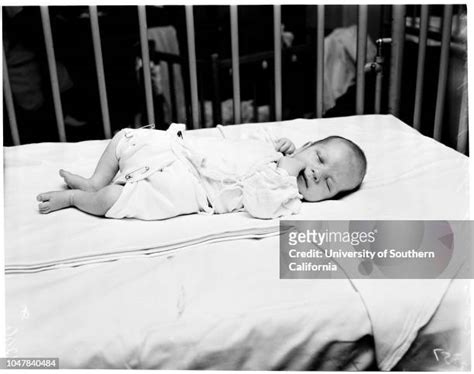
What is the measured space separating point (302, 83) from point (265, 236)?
47.3 inches

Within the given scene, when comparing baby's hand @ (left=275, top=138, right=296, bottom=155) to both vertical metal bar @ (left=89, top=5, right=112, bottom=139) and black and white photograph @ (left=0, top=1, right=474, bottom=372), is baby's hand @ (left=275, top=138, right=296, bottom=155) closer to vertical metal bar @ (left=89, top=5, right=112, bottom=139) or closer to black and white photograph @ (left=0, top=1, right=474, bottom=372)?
black and white photograph @ (left=0, top=1, right=474, bottom=372)

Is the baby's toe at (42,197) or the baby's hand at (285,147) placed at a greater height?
the baby's hand at (285,147)

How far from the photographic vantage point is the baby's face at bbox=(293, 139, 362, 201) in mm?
807

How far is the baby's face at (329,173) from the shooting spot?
0.81 metres

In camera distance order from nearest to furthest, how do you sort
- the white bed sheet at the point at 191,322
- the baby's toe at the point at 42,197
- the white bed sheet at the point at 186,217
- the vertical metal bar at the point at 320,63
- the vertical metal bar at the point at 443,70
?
the white bed sheet at the point at 191,322 → the white bed sheet at the point at 186,217 → the baby's toe at the point at 42,197 → the vertical metal bar at the point at 443,70 → the vertical metal bar at the point at 320,63

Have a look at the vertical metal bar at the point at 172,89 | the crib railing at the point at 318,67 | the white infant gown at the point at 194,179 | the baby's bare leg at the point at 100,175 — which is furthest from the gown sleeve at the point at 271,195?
the vertical metal bar at the point at 172,89

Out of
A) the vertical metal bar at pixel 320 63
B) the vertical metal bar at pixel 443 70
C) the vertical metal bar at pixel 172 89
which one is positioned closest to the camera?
the vertical metal bar at pixel 443 70

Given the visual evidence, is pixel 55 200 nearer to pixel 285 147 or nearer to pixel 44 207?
pixel 44 207

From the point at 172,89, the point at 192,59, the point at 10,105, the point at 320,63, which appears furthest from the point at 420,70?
the point at 10,105

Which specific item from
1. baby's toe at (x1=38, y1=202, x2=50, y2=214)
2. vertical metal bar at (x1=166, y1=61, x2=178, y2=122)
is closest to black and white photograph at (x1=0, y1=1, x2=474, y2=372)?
baby's toe at (x1=38, y1=202, x2=50, y2=214)

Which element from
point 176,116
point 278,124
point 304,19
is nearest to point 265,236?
point 278,124

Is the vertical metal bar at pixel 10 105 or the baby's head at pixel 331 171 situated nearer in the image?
the baby's head at pixel 331 171

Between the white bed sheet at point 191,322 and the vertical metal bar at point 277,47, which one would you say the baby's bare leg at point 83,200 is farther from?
the vertical metal bar at point 277,47

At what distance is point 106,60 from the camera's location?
157 cm
